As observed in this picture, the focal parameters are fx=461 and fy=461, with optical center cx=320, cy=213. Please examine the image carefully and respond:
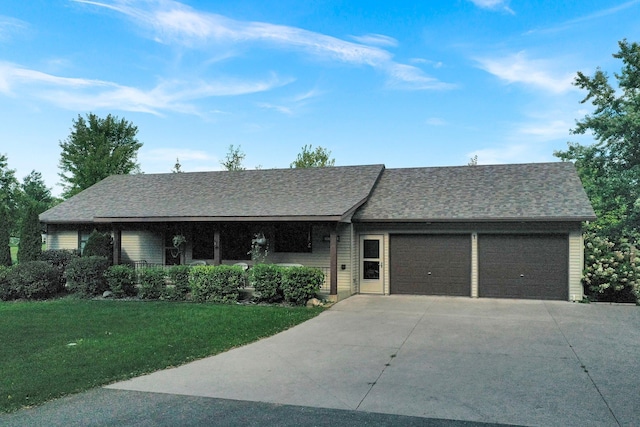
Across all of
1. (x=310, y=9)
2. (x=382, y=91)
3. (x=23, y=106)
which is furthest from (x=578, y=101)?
(x=23, y=106)

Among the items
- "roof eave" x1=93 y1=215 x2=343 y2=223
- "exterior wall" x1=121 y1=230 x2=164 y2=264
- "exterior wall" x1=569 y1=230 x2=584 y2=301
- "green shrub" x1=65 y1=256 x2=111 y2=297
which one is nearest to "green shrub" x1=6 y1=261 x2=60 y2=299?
"green shrub" x1=65 y1=256 x2=111 y2=297

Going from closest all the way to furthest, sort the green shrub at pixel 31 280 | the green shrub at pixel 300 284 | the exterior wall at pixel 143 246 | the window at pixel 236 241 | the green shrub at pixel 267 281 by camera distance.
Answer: the green shrub at pixel 300 284
the green shrub at pixel 267 281
the green shrub at pixel 31 280
the window at pixel 236 241
the exterior wall at pixel 143 246

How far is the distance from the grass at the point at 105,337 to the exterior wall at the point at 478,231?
3992 millimetres

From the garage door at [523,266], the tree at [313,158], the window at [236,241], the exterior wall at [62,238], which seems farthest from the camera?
the tree at [313,158]

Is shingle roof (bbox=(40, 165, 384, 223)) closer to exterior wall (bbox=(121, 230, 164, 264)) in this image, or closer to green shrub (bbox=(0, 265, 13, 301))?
exterior wall (bbox=(121, 230, 164, 264))

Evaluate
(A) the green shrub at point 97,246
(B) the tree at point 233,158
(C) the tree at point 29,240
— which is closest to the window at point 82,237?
(C) the tree at point 29,240

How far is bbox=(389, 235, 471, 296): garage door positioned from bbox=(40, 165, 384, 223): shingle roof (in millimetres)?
2092

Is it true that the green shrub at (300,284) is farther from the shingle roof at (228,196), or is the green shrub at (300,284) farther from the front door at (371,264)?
the front door at (371,264)

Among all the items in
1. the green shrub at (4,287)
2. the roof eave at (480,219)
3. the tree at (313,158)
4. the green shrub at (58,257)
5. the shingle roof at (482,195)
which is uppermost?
the tree at (313,158)

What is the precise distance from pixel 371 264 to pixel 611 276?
6.62m

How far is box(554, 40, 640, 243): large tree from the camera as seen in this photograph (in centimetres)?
2033

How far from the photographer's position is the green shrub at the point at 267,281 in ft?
41.3

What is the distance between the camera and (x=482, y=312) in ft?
36.5

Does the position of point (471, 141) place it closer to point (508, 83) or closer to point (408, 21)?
point (508, 83)
